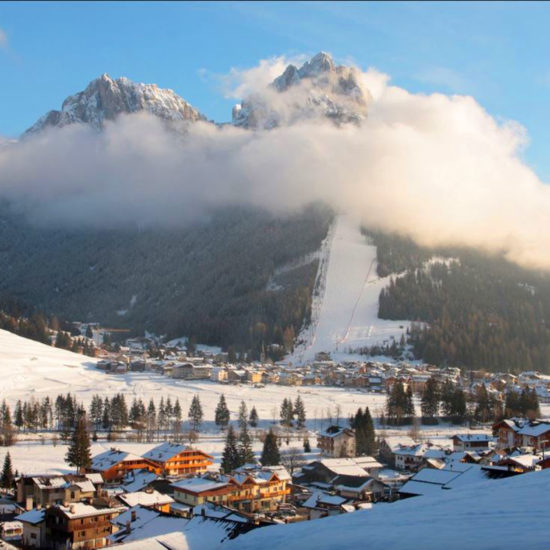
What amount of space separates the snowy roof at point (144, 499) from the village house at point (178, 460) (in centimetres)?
684

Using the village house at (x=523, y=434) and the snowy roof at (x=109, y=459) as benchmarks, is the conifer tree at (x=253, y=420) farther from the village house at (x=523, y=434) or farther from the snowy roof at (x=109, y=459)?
the village house at (x=523, y=434)

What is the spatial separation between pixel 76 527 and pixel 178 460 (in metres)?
13.1

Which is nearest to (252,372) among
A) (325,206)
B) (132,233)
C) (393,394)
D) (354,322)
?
(393,394)

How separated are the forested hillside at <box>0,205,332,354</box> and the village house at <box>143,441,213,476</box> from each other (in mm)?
65143

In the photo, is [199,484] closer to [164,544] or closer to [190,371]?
[164,544]

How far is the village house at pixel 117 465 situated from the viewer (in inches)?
1308

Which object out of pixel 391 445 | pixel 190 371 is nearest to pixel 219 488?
pixel 391 445

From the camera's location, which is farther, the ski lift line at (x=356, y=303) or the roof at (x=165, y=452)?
the ski lift line at (x=356, y=303)

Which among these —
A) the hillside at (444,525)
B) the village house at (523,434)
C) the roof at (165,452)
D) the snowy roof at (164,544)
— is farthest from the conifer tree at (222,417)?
the hillside at (444,525)

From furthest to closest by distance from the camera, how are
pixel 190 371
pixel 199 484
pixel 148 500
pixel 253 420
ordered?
pixel 190 371
pixel 253 420
pixel 199 484
pixel 148 500

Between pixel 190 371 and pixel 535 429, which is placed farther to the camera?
pixel 190 371

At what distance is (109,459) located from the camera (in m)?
34.7

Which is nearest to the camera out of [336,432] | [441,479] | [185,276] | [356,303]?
[441,479]

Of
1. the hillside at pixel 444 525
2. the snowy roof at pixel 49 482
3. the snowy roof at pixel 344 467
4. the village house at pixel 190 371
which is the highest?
the hillside at pixel 444 525
